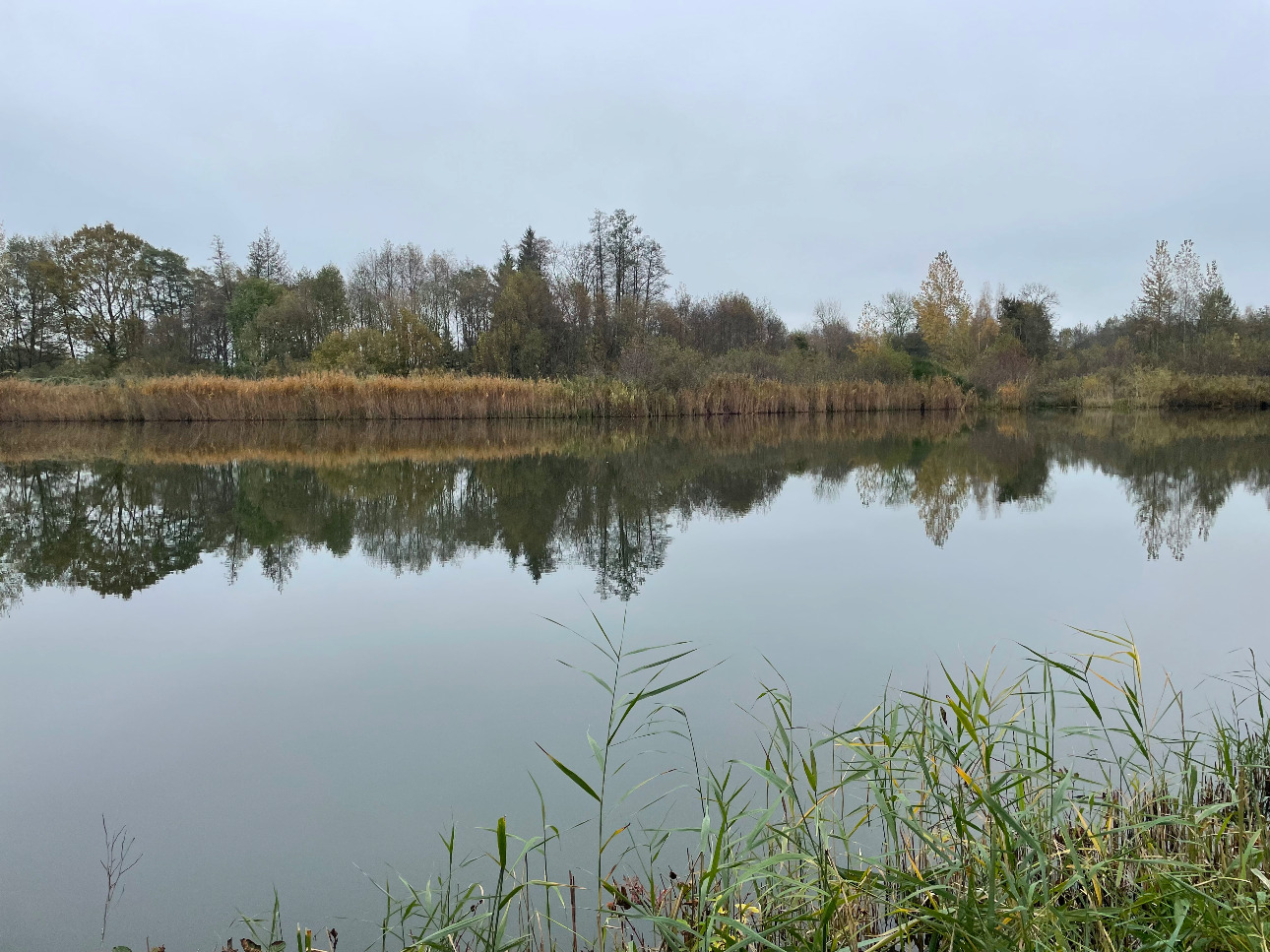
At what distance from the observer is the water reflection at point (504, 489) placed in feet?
17.1

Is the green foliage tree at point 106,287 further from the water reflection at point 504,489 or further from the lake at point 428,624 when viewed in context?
the lake at point 428,624

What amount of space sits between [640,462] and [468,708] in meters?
7.38

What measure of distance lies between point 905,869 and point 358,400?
1960 centimetres

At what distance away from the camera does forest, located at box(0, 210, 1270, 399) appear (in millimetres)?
25906

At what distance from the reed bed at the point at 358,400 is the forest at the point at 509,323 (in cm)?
158

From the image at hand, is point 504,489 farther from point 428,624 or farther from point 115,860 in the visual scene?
point 115,860

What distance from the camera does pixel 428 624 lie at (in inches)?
145

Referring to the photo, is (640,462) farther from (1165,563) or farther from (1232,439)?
(1232,439)

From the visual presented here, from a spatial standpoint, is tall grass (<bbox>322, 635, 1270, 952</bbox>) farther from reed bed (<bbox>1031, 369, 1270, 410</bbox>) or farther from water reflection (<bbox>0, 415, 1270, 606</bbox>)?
reed bed (<bbox>1031, 369, 1270, 410</bbox>)

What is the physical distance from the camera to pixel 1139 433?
14.3 metres

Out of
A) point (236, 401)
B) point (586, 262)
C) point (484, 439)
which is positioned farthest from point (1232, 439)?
point (586, 262)

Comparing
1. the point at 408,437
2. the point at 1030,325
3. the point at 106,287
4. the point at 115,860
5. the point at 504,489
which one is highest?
the point at 106,287

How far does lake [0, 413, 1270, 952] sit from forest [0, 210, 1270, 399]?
15102 millimetres

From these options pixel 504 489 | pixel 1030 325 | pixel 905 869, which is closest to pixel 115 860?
pixel 905 869
